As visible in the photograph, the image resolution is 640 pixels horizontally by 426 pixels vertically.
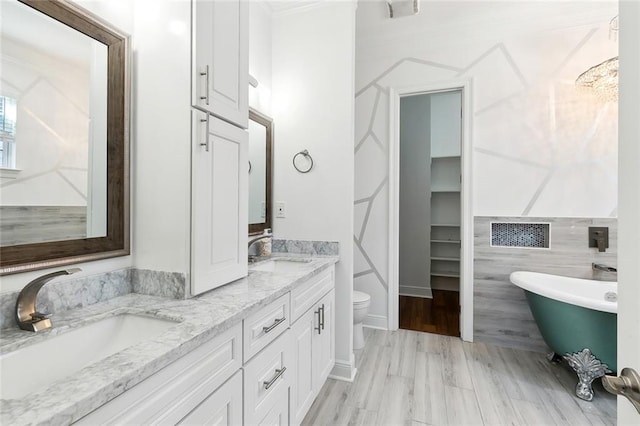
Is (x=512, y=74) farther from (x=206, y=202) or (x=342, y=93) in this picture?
(x=206, y=202)

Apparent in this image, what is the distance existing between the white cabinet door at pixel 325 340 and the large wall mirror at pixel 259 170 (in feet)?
2.32

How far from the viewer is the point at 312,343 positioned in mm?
1709

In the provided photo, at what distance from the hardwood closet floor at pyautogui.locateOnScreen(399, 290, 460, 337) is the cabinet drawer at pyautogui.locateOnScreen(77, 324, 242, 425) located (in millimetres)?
2462

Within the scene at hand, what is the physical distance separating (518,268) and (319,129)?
2107mm

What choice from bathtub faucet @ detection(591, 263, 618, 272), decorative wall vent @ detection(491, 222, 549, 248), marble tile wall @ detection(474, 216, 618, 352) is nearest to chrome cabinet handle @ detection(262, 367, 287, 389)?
marble tile wall @ detection(474, 216, 618, 352)

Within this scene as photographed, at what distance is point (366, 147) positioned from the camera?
307cm

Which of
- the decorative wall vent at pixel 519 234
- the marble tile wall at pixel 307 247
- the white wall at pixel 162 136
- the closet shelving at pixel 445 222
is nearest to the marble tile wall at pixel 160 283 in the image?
the white wall at pixel 162 136

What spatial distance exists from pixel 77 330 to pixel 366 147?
269cm

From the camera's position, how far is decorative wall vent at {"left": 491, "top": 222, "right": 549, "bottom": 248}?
2592mm

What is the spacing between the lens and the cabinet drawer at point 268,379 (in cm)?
110

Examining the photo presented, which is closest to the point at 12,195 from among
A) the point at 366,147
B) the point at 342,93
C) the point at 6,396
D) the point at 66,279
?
the point at 66,279

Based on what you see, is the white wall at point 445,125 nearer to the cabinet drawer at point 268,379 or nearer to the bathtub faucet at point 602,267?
the bathtub faucet at point 602,267

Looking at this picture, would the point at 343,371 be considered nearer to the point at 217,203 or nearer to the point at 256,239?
→ the point at 256,239

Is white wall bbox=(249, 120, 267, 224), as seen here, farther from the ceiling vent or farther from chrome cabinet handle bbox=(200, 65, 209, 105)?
the ceiling vent
